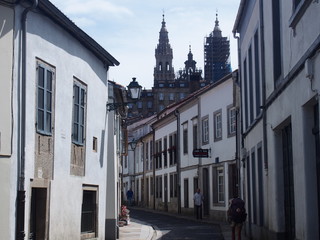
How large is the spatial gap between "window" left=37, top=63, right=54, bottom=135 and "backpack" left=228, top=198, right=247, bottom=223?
6.39 metres

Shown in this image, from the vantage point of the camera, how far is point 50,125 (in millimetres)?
13477

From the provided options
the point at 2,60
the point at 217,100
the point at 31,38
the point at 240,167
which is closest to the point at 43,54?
the point at 31,38

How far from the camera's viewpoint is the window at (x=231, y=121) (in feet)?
94.1

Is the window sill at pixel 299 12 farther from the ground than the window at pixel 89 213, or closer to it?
farther from the ground

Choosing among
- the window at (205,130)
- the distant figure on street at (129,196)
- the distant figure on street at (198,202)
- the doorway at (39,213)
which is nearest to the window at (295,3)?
the doorway at (39,213)

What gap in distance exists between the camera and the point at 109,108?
18.6 metres

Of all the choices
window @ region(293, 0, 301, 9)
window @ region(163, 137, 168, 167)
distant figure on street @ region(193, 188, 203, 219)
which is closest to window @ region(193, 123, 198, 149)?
distant figure on street @ region(193, 188, 203, 219)

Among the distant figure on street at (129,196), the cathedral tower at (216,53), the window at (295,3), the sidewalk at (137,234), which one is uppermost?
the cathedral tower at (216,53)

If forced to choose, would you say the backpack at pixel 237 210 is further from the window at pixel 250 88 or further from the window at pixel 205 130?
the window at pixel 205 130

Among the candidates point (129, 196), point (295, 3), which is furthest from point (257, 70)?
point (129, 196)

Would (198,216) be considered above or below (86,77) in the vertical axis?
below

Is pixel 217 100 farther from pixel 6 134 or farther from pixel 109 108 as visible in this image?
pixel 6 134

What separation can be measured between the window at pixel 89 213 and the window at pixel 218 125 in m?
14.5

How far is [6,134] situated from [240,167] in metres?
15.9
